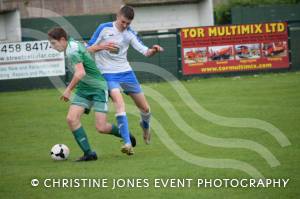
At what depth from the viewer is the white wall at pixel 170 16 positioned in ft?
131

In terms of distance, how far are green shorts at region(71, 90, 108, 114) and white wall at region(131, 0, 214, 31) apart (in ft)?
96.8

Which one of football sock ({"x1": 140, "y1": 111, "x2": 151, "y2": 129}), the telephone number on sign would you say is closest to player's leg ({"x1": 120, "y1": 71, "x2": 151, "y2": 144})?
football sock ({"x1": 140, "y1": 111, "x2": 151, "y2": 129})

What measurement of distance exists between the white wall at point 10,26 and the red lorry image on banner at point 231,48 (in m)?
12.5

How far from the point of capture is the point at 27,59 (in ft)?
76.9

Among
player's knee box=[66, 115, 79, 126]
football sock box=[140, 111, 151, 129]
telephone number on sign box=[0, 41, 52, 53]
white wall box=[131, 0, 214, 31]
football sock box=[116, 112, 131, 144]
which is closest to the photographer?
player's knee box=[66, 115, 79, 126]

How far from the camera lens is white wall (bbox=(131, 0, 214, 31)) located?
39.8 m

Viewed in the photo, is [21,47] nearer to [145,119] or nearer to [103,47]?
[145,119]

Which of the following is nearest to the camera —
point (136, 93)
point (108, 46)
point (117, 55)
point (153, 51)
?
point (108, 46)

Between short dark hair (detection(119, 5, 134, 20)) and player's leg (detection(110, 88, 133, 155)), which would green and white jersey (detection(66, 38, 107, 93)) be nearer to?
player's leg (detection(110, 88, 133, 155))

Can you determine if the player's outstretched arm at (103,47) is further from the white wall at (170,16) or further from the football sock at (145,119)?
the white wall at (170,16)

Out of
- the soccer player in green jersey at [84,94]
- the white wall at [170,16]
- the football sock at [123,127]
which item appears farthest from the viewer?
the white wall at [170,16]

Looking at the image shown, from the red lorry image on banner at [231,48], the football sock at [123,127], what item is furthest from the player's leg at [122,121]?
the red lorry image on banner at [231,48]

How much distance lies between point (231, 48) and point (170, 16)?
1571cm

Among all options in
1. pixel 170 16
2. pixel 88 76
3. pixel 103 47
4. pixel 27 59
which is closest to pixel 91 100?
pixel 88 76
